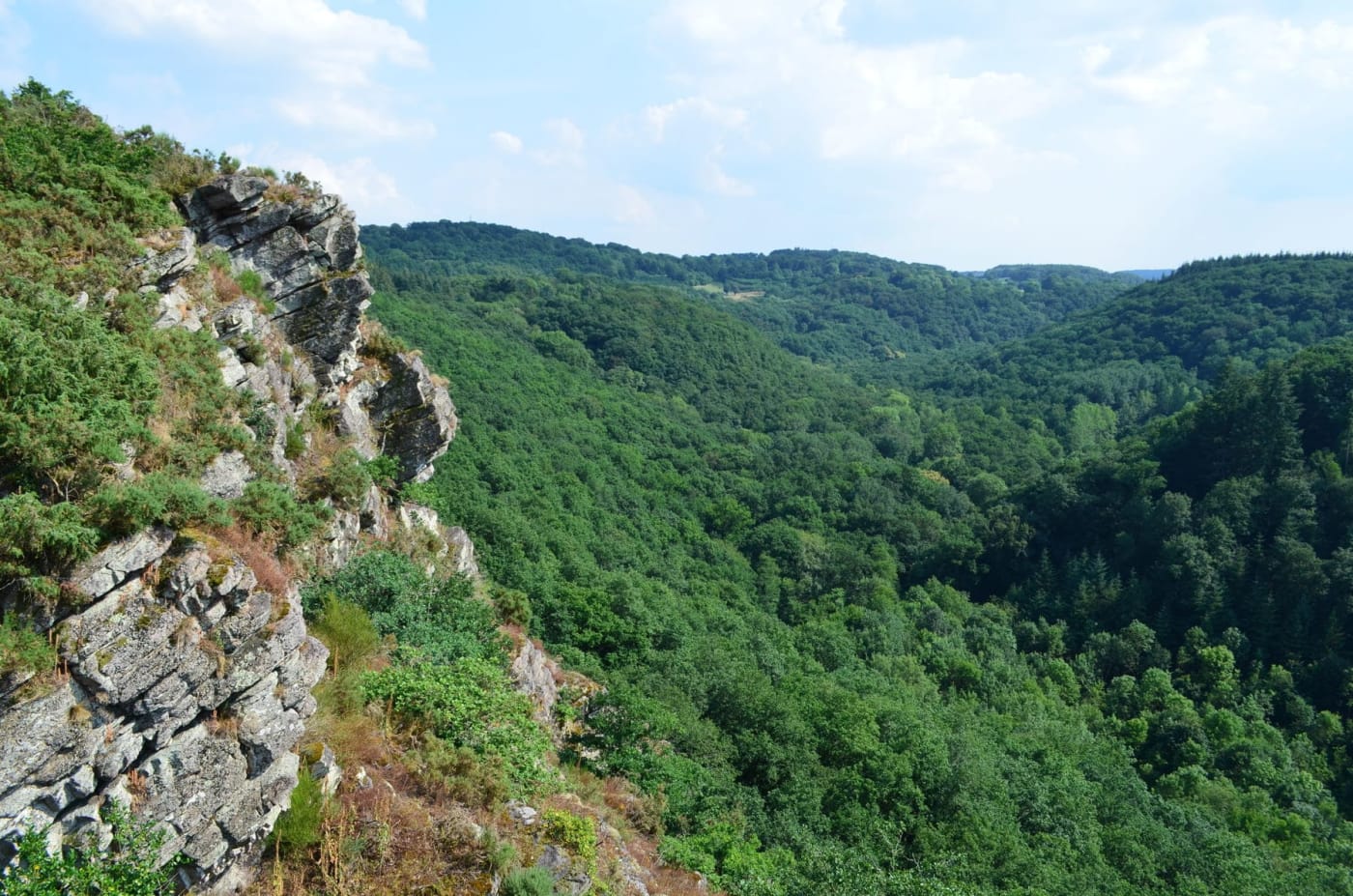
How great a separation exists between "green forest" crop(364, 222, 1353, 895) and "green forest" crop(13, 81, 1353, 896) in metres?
0.22

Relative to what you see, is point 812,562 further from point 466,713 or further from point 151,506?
point 151,506

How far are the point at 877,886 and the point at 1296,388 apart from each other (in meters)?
69.7

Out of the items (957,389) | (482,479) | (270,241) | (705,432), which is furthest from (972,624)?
(957,389)

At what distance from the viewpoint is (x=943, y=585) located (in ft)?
228

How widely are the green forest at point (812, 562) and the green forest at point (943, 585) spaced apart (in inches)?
8.8

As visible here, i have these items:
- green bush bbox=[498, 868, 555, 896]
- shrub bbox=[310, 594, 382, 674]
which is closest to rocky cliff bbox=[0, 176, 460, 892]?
shrub bbox=[310, 594, 382, 674]

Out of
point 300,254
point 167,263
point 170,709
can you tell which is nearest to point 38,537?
point 170,709

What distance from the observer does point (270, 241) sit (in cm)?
1806

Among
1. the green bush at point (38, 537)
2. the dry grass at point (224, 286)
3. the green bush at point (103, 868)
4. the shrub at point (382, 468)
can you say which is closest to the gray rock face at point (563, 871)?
the green bush at point (103, 868)

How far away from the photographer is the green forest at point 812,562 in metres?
12.8

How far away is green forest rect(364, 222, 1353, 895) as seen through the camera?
2464cm

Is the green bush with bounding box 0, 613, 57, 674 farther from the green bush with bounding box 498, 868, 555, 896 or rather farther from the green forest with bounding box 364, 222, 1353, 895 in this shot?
the green forest with bounding box 364, 222, 1353, 895

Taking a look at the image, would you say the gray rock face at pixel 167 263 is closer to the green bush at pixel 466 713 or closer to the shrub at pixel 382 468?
the shrub at pixel 382 468

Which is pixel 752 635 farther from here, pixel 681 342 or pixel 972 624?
pixel 681 342
